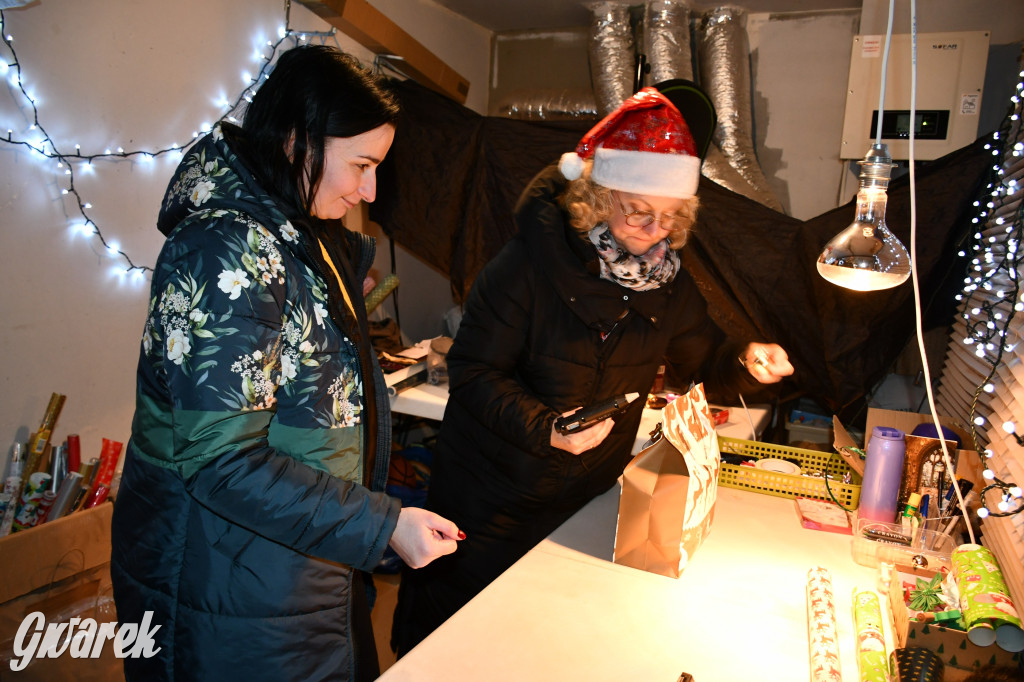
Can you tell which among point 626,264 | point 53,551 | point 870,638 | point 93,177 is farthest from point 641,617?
point 93,177

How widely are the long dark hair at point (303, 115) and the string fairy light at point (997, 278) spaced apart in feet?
4.14

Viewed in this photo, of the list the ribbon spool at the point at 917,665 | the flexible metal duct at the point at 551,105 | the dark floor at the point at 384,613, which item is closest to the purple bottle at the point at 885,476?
the ribbon spool at the point at 917,665

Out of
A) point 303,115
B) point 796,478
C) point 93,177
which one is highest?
point 303,115

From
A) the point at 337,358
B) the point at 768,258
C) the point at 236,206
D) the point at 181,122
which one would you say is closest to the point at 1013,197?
A: the point at 768,258

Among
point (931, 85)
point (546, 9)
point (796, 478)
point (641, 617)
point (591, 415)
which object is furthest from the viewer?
point (546, 9)

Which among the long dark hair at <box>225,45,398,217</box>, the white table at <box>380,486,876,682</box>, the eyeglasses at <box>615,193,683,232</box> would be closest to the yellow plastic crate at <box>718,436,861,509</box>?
the white table at <box>380,486,876,682</box>

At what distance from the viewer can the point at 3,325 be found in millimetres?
1951

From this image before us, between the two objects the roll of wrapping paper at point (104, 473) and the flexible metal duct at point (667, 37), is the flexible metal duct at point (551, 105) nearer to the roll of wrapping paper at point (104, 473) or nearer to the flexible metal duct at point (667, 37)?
the flexible metal duct at point (667, 37)

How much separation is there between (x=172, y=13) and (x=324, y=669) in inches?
82.3

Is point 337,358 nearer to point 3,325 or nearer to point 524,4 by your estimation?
point 3,325

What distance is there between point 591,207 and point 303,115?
2.51ft

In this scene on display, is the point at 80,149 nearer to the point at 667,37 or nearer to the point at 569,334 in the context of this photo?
the point at 569,334

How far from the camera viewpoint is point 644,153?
1.61 m

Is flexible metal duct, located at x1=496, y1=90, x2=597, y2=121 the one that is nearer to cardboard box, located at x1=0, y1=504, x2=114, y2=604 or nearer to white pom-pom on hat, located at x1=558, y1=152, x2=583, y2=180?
white pom-pom on hat, located at x1=558, y1=152, x2=583, y2=180
